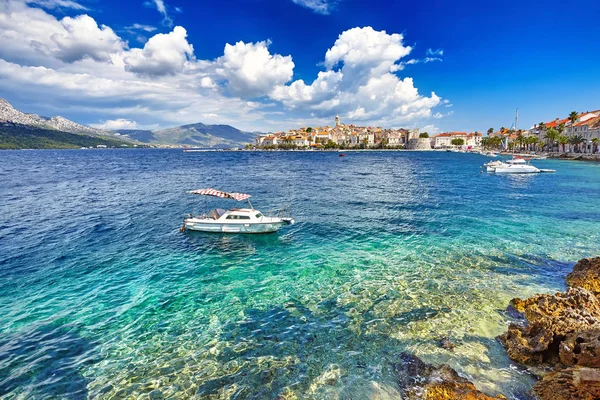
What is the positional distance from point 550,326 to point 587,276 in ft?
27.8

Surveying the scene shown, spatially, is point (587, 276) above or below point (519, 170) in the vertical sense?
below

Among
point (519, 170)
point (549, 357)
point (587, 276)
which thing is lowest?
point (549, 357)

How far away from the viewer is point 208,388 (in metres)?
10.3

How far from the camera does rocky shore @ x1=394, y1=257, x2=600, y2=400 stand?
8430 millimetres

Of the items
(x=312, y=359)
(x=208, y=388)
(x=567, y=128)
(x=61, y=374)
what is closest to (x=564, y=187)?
(x=312, y=359)

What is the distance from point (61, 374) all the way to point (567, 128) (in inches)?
7624

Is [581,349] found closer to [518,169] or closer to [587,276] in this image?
[587,276]

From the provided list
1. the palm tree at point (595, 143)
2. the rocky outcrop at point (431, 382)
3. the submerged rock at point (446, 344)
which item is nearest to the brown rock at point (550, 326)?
the submerged rock at point (446, 344)

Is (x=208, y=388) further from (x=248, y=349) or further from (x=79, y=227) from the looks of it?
(x=79, y=227)

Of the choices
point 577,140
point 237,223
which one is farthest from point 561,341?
point 577,140

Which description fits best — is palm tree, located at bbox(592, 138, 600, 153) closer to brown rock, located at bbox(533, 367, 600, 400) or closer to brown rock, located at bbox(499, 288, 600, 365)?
brown rock, located at bbox(499, 288, 600, 365)

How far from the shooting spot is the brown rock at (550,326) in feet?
34.5

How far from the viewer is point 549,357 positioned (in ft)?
34.7

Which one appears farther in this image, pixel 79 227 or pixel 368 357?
pixel 79 227
